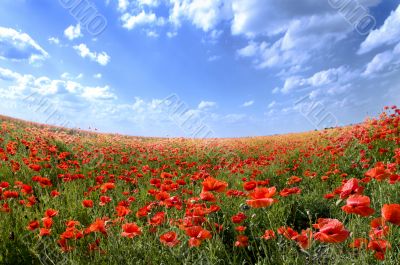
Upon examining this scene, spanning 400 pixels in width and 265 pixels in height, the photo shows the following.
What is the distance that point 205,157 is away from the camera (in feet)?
37.5

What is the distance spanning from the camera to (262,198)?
188 centimetres

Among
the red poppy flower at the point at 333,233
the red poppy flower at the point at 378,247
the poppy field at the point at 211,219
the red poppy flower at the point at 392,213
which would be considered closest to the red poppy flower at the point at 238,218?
the poppy field at the point at 211,219

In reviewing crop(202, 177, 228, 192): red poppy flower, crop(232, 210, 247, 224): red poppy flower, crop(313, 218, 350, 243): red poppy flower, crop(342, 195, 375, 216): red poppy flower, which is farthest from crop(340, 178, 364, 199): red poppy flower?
crop(232, 210, 247, 224): red poppy flower

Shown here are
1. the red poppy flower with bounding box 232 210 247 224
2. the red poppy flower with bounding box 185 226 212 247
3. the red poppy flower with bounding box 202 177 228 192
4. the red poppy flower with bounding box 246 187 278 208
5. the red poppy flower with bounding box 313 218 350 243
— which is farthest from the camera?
the red poppy flower with bounding box 232 210 247 224

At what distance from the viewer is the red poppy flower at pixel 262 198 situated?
71.6 inches

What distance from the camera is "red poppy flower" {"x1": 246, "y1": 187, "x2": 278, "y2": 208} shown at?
182cm

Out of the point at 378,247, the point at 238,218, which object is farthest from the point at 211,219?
the point at 378,247

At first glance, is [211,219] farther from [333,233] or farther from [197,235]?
[333,233]

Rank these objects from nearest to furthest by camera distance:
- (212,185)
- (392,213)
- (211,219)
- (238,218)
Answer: (392,213) < (212,185) < (238,218) < (211,219)

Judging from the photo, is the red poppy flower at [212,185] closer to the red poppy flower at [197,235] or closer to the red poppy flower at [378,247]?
the red poppy flower at [197,235]

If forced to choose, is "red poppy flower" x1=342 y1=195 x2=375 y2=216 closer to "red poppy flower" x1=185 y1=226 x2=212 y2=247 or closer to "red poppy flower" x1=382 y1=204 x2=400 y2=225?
"red poppy flower" x1=382 y1=204 x2=400 y2=225

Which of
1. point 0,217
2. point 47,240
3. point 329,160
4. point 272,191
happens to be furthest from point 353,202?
point 329,160

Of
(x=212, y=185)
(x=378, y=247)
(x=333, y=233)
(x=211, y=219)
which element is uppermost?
(x=212, y=185)

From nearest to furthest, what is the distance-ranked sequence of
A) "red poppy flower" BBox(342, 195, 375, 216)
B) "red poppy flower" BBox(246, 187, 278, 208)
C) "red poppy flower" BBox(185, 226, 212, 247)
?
"red poppy flower" BBox(342, 195, 375, 216) < "red poppy flower" BBox(246, 187, 278, 208) < "red poppy flower" BBox(185, 226, 212, 247)
